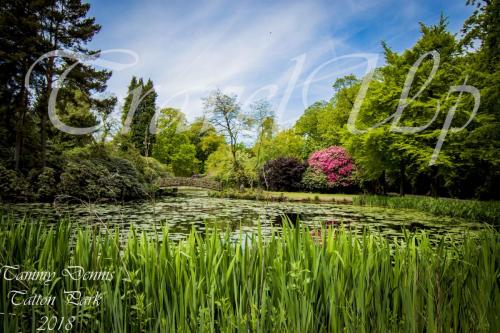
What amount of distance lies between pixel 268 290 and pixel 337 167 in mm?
22597

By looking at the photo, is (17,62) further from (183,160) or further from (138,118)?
(183,160)

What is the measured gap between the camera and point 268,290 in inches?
79.3

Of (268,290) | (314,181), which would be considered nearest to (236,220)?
(268,290)

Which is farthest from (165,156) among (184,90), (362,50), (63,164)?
(362,50)

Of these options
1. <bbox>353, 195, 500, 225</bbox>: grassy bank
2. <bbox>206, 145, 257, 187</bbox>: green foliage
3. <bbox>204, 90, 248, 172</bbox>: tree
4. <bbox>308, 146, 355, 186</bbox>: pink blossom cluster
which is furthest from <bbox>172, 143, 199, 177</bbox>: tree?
<bbox>353, 195, 500, 225</bbox>: grassy bank

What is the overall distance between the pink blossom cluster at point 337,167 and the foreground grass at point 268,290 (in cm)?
2181

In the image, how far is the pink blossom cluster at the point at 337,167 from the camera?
23.4 metres

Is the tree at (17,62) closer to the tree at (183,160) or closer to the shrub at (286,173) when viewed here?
the shrub at (286,173)

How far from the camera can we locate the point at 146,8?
7.56 m

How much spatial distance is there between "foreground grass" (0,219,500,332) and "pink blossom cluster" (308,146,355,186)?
2181cm

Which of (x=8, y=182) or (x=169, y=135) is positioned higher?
(x=169, y=135)

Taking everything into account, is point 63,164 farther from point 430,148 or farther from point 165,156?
point 165,156

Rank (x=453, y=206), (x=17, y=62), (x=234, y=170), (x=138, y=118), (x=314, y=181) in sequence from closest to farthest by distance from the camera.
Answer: (x=453, y=206)
(x=17, y=62)
(x=314, y=181)
(x=234, y=170)
(x=138, y=118)

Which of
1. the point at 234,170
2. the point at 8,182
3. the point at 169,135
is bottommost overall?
the point at 8,182
